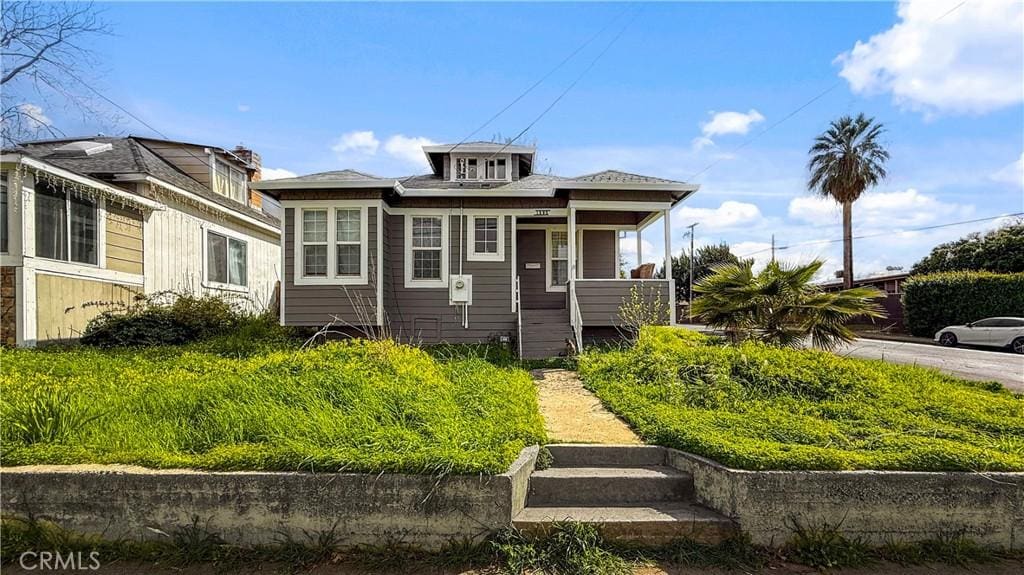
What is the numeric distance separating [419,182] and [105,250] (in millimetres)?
7017

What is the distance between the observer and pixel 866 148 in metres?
26.0

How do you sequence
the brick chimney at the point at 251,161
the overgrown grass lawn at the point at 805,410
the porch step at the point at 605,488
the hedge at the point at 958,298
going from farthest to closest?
the hedge at the point at 958,298 → the brick chimney at the point at 251,161 → the porch step at the point at 605,488 → the overgrown grass lawn at the point at 805,410

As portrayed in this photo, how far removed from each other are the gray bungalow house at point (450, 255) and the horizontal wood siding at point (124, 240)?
351 centimetres

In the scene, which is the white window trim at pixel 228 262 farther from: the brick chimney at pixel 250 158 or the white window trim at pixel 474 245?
the white window trim at pixel 474 245

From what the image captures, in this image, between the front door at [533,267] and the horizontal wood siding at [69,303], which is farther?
the front door at [533,267]

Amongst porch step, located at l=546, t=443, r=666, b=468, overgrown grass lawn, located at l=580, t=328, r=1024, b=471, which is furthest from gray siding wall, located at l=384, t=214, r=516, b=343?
porch step, located at l=546, t=443, r=666, b=468

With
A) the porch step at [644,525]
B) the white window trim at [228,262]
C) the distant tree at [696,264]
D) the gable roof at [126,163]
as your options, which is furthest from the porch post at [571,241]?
the distant tree at [696,264]

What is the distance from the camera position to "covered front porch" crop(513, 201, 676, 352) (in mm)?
11148

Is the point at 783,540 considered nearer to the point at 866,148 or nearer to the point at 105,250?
the point at 105,250

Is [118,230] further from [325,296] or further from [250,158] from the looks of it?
[250,158]

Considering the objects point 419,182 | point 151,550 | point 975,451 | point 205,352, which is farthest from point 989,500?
point 419,182

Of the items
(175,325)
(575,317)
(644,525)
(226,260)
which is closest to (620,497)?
(644,525)

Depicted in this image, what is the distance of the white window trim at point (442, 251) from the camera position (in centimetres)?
1173

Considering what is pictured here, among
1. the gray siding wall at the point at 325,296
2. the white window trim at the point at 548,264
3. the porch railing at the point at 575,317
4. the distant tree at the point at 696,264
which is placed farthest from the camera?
the distant tree at the point at 696,264
